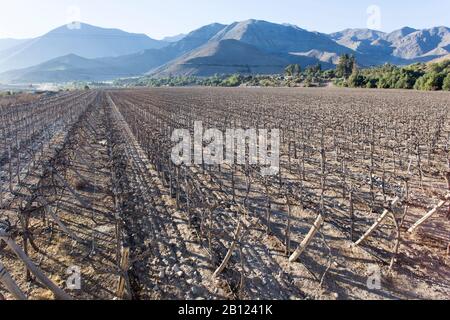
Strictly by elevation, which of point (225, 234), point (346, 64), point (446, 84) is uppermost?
point (346, 64)

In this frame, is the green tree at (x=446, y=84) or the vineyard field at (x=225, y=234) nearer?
the vineyard field at (x=225, y=234)

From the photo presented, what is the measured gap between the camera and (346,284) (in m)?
5.68

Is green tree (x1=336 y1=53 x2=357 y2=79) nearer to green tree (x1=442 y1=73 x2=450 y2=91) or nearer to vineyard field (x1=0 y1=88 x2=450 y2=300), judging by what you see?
green tree (x1=442 y1=73 x2=450 y2=91)

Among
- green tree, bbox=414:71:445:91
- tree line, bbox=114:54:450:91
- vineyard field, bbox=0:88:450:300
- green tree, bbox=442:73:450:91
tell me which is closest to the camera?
vineyard field, bbox=0:88:450:300

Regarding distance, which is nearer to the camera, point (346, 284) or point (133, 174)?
point (346, 284)

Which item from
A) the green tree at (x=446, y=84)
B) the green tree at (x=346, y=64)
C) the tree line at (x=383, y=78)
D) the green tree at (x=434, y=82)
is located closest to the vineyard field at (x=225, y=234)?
the green tree at (x=446, y=84)

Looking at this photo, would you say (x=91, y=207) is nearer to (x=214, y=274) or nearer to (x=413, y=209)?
(x=214, y=274)

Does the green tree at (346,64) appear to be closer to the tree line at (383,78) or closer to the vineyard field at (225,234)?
the tree line at (383,78)

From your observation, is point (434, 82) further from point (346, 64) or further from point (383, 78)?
point (346, 64)

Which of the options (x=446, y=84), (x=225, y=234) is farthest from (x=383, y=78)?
(x=225, y=234)

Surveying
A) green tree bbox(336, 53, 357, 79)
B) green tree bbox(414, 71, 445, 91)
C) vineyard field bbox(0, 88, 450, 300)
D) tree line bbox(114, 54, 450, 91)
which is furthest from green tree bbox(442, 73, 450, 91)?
vineyard field bbox(0, 88, 450, 300)

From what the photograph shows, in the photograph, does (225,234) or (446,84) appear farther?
(446,84)
